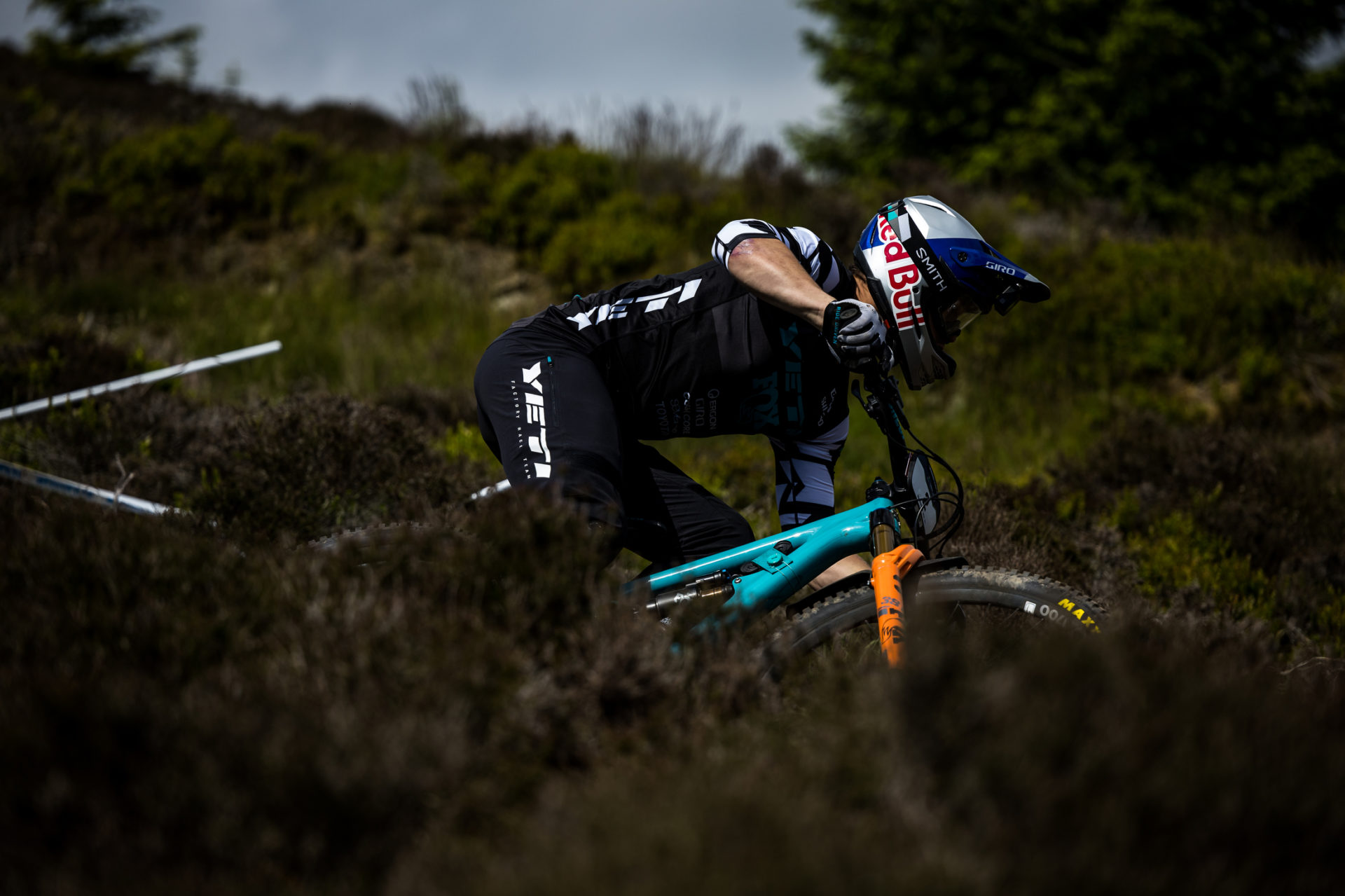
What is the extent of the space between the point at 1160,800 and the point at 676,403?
2087mm

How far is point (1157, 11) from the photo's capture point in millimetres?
12773

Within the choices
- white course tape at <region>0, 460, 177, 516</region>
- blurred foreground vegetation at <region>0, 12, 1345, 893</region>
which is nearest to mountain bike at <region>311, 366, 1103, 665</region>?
blurred foreground vegetation at <region>0, 12, 1345, 893</region>

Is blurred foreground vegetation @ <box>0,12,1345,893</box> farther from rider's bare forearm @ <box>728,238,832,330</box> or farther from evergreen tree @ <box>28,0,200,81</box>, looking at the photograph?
evergreen tree @ <box>28,0,200,81</box>

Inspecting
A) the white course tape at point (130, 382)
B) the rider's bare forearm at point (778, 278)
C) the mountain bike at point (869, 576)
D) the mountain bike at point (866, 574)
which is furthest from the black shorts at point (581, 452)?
the white course tape at point (130, 382)

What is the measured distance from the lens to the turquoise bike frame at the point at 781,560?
3.06 m

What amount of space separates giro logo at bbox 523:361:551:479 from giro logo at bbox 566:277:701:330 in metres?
0.30

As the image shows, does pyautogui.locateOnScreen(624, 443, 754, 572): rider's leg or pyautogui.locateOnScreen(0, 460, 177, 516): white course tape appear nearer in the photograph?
pyautogui.locateOnScreen(624, 443, 754, 572): rider's leg

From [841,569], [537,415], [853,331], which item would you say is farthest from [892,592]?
[537,415]

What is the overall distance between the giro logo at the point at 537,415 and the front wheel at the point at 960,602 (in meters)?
0.93

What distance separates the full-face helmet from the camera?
9.76 feet

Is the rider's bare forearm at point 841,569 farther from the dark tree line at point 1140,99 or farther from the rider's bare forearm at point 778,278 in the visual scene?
the dark tree line at point 1140,99

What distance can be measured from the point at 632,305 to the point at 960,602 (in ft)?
5.10

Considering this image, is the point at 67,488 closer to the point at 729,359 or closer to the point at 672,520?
the point at 672,520

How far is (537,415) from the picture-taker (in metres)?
3.11
